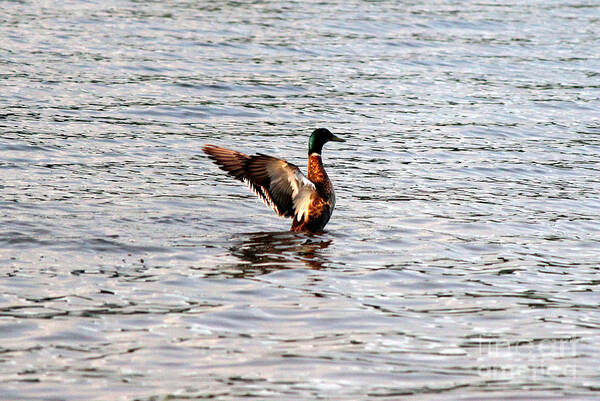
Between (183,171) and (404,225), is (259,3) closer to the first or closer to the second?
(183,171)

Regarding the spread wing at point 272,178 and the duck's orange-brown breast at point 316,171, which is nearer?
the spread wing at point 272,178

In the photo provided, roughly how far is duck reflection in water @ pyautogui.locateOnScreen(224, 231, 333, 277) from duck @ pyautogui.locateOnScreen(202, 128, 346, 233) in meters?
0.21

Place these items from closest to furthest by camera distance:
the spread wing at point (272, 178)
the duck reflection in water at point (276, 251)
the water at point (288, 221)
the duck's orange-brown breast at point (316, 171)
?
the water at point (288, 221)
the duck reflection in water at point (276, 251)
the spread wing at point (272, 178)
the duck's orange-brown breast at point (316, 171)

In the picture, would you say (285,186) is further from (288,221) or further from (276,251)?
(276,251)

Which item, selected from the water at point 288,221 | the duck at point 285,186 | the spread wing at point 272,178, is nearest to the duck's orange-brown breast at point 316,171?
the duck at point 285,186

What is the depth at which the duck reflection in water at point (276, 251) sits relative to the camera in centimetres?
967

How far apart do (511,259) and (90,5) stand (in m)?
18.4

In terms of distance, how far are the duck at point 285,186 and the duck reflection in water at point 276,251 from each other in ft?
0.69

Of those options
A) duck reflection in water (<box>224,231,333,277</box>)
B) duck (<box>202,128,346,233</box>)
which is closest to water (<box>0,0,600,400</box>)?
duck reflection in water (<box>224,231,333,277</box>)

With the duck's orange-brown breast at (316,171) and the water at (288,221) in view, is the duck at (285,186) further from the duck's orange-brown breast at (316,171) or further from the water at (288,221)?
the water at (288,221)

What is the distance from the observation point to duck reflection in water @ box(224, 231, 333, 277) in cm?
967

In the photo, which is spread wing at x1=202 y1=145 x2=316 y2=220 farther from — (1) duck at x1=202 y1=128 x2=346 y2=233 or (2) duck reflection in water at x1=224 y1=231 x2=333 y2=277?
(2) duck reflection in water at x1=224 y1=231 x2=333 y2=277

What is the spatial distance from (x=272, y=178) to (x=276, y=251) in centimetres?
110

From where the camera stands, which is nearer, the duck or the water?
the water
